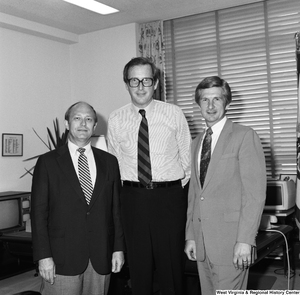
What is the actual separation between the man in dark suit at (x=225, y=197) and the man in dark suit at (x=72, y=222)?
467 mm

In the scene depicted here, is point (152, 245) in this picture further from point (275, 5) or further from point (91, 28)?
point (91, 28)

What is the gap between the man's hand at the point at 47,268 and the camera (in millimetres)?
2008

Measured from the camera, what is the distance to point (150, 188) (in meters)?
2.35

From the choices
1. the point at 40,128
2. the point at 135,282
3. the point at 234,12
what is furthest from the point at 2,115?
the point at 135,282

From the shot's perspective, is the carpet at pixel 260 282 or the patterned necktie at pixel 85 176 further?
the carpet at pixel 260 282

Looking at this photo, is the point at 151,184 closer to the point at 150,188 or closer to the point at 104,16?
the point at 150,188

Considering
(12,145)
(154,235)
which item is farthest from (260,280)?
(12,145)

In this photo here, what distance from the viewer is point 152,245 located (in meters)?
2.33

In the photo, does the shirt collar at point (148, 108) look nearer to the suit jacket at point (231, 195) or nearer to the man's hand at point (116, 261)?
the suit jacket at point (231, 195)

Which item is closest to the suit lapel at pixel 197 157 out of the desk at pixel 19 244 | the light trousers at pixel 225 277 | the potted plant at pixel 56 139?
the light trousers at pixel 225 277

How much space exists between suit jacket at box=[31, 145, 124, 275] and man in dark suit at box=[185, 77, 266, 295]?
0.47 metres

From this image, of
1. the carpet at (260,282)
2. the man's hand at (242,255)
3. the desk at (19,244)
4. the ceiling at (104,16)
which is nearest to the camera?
the man's hand at (242,255)

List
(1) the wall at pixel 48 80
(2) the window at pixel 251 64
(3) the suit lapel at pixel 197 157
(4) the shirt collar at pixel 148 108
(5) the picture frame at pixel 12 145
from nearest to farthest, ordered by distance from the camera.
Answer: (3) the suit lapel at pixel 197 157, (4) the shirt collar at pixel 148 108, (2) the window at pixel 251 64, (5) the picture frame at pixel 12 145, (1) the wall at pixel 48 80

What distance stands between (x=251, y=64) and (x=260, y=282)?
245 centimetres
